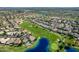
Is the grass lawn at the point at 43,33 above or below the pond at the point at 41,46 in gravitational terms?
above

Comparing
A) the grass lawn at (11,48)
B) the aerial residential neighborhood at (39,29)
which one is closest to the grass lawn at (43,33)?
the aerial residential neighborhood at (39,29)

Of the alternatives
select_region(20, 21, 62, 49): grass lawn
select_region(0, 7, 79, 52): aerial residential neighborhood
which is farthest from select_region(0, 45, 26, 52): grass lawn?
select_region(20, 21, 62, 49): grass lawn

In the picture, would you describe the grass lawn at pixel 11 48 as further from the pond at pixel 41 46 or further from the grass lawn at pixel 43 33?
the grass lawn at pixel 43 33

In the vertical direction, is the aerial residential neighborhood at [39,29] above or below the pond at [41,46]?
above

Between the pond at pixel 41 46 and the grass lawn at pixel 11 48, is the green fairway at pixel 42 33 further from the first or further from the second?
the grass lawn at pixel 11 48

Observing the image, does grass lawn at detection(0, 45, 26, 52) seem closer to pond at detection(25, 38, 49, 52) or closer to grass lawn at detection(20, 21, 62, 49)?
pond at detection(25, 38, 49, 52)

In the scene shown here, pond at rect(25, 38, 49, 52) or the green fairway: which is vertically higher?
the green fairway

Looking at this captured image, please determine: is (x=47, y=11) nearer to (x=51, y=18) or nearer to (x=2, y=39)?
(x=51, y=18)

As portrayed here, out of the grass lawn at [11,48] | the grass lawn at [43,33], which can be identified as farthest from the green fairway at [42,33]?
the grass lawn at [11,48]

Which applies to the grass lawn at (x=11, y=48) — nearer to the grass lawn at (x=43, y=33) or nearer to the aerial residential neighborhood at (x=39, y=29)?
the aerial residential neighborhood at (x=39, y=29)

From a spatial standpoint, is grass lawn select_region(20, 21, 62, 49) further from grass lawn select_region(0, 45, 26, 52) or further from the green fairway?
grass lawn select_region(0, 45, 26, 52)
